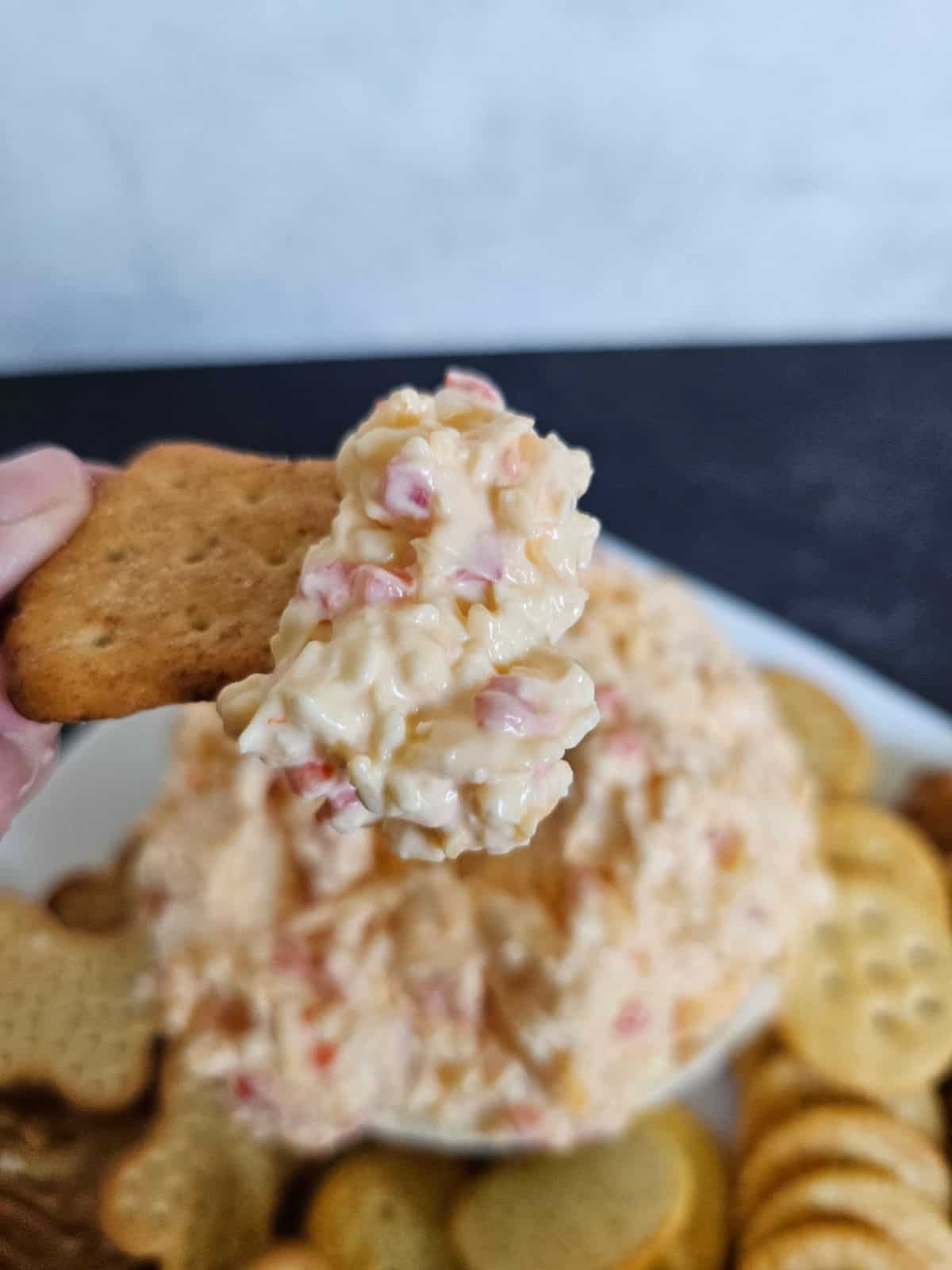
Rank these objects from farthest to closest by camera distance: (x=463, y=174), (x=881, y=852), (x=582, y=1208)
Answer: (x=463, y=174) < (x=881, y=852) < (x=582, y=1208)

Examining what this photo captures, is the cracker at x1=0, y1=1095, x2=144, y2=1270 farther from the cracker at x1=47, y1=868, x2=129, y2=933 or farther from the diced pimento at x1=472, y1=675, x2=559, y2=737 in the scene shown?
the diced pimento at x1=472, y1=675, x2=559, y2=737

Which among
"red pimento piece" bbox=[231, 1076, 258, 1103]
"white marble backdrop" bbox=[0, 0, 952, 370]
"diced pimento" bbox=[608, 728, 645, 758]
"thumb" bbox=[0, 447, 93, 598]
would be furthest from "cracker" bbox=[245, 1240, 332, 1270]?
"white marble backdrop" bbox=[0, 0, 952, 370]

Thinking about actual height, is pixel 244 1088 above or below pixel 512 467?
below

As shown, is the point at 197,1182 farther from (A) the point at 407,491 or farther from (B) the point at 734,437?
(B) the point at 734,437

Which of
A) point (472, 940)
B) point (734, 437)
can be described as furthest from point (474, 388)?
point (734, 437)

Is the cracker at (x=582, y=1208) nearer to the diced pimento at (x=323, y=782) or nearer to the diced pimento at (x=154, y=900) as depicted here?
the diced pimento at (x=154, y=900)

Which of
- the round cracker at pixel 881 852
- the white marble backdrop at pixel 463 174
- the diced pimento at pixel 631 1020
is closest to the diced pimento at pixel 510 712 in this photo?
the diced pimento at pixel 631 1020
